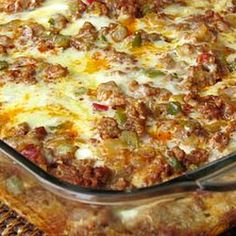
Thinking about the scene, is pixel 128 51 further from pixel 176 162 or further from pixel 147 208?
pixel 147 208

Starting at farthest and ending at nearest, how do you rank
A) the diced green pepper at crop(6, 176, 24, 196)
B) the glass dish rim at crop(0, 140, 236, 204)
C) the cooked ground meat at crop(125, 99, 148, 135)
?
the cooked ground meat at crop(125, 99, 148, 135), the diced green pepper at crop(6, 176, 24, 196), the glass dish rim at crop(0, 140, 236, 204)

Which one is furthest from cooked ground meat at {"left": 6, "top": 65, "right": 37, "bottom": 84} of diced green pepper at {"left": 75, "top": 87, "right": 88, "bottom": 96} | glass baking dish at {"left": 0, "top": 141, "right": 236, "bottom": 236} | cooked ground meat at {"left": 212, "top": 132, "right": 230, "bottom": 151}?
cooked ground meat at {"left": 212, "top": 132, "right": 230, "bottom": 151}

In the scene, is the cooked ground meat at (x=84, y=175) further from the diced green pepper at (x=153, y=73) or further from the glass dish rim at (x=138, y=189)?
the diced green pepper at (x=153, y=73)

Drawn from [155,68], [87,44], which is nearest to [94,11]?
[87,44]

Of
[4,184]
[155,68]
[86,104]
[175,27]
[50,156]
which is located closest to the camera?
[4,184]

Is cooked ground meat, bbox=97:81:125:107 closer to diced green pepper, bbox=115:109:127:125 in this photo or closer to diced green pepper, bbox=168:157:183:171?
diced green pepper, bbox=115:109:127:125

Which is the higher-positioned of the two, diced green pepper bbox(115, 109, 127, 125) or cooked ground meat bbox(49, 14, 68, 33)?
diced green pepper bbox(115, 109, 127, 125)

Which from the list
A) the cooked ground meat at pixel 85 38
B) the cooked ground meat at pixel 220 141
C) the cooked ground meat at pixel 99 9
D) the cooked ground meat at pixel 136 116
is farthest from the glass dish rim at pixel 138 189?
the cooked ground meat at pixel 99 9
